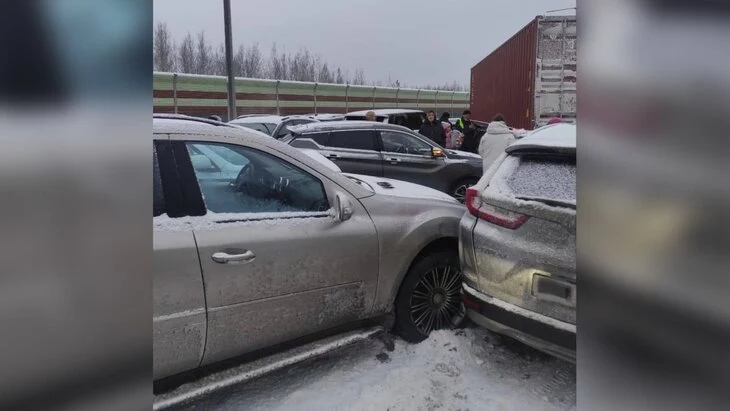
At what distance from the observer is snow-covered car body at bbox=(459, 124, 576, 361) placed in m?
2.72

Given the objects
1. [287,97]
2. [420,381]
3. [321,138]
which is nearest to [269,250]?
[420,381]

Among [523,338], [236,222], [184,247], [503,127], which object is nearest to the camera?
[184,247]

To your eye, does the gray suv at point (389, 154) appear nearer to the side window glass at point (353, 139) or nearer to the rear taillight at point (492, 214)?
the side window glass at point (353, 139)

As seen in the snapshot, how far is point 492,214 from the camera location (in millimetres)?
3164

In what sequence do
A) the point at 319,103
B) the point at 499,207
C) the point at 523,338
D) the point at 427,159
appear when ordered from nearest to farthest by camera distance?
1. the point at 523,338
2. the point at 499,207
3. the point at 427,159
4. the point at 319,103

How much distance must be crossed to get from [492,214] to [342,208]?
91cm

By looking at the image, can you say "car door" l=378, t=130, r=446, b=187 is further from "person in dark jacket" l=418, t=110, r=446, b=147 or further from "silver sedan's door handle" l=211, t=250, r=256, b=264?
Answer: "silver sedan's door handle" l=211, t=250, r=256, b=264

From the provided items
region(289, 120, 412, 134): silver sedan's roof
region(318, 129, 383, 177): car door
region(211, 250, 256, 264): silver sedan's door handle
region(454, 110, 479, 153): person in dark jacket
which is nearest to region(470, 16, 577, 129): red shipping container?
region(454, 110, 479, 153): person in dark jacket

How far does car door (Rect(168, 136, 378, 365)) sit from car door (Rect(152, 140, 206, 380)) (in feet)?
0.17

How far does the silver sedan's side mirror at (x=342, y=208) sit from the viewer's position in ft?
10.1
